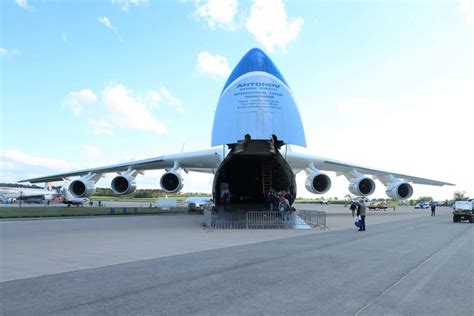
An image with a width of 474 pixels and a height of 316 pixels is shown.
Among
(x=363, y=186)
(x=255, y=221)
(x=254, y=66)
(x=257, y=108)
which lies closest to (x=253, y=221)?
(x=255, y=221)

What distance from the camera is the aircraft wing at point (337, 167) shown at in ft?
74.2

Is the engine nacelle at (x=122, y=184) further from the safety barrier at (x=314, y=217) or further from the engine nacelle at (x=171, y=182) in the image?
the safety barrier at (x=314, y=217)

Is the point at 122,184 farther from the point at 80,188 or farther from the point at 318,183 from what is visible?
the point at 318,183

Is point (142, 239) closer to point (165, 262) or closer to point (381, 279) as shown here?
point (165, 262)

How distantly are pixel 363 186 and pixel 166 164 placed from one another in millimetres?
11551

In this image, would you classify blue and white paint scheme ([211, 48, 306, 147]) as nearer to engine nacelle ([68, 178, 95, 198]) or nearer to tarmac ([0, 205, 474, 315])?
tarmac ([0, 205, 474, 315])

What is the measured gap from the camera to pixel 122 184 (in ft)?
71.9

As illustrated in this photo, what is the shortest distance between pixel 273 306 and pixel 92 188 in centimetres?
2045

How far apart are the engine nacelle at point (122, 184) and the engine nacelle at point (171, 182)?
2.14 meters

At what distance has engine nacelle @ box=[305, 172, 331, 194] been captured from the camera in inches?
843

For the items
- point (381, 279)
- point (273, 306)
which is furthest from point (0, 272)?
point (381, 279)

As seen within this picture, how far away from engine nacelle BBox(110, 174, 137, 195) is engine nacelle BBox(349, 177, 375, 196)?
41.3 feet

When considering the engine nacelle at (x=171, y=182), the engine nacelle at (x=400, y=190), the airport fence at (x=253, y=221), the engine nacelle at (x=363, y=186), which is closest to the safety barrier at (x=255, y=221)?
the airport fence at (x=253, y=221)

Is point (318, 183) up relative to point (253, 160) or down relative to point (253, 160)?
down
